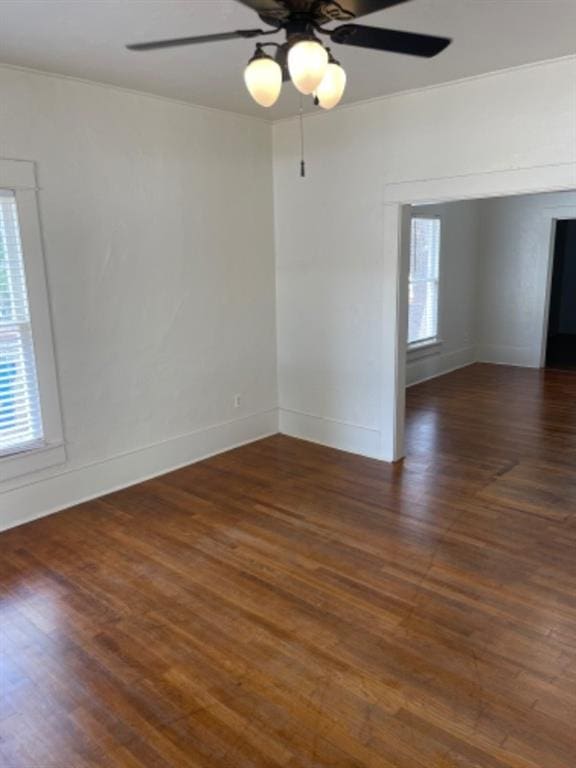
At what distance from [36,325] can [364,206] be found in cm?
250

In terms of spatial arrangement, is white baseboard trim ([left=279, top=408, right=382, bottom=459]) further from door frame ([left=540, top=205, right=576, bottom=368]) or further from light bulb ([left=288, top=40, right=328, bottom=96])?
door frame ([left=540, top=205, right=576, bottom=368])

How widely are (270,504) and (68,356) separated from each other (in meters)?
1.65

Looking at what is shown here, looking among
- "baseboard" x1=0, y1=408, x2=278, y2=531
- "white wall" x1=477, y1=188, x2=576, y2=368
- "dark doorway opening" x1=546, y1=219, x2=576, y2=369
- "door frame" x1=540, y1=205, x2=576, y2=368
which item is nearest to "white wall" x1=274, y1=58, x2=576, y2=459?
"baseboard" x1=0, y1=408, x2=278, y2=531

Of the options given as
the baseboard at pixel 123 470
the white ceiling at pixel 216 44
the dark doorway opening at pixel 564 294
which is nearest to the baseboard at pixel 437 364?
the dark doorway opening at pixel 564 294

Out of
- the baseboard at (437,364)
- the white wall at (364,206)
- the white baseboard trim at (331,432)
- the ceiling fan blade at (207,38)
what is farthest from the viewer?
the baseboard at (437,364)

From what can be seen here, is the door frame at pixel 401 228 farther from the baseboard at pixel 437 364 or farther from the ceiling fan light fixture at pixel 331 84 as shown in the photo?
the baseboard at pixel 437 364

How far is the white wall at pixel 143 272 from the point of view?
3.57 m

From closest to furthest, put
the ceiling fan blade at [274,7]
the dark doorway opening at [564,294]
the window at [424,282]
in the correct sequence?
the ceiling fan blade at [274,7]
the window at [424,282]
the dark doorway opening at [564,294]

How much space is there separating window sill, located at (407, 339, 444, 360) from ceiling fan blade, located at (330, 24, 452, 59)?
489 cm

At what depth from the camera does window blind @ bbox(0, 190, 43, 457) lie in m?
3.36

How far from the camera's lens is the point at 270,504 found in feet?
12.6

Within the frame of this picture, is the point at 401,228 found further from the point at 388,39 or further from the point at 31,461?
the point at 31,461

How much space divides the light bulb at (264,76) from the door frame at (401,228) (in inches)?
86.3

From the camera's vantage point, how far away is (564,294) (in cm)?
1004
